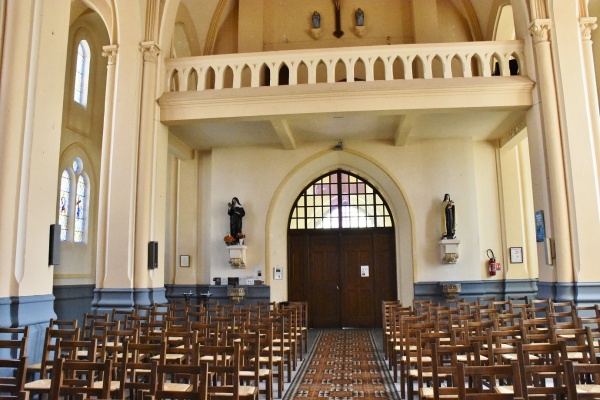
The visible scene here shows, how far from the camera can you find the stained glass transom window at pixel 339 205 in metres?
13.2

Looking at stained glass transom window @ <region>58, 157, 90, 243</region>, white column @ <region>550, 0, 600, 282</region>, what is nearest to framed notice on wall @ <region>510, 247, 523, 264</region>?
white column @ <region>550, 0, 600, 282</region>

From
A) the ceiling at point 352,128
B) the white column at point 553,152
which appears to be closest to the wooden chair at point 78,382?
the ceiling at point 352,128

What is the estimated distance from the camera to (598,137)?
851 centimetres

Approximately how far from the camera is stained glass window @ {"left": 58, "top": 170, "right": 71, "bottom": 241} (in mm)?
11266

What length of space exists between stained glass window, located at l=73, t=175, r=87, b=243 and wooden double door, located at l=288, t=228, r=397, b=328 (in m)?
5.01

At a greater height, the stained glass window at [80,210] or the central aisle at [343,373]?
the stained glass window at [80,210]

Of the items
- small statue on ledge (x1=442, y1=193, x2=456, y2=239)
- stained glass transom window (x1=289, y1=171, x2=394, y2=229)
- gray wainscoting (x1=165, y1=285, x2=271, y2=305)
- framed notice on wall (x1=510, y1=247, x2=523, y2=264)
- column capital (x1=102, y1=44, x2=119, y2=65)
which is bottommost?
gray wainscoting (x1=165, y1=285, x2=271, y2=305)

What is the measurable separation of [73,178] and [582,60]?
34.6ft

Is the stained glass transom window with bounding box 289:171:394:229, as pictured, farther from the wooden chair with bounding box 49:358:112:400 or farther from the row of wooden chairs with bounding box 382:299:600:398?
the wooden chair with bounding box 49:358:112:400

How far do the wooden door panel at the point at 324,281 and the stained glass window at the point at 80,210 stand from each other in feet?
18.2

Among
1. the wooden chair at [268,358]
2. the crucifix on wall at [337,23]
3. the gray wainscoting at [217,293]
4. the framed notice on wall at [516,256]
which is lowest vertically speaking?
the wooden chair at [268,358]

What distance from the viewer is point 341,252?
13.1 metres

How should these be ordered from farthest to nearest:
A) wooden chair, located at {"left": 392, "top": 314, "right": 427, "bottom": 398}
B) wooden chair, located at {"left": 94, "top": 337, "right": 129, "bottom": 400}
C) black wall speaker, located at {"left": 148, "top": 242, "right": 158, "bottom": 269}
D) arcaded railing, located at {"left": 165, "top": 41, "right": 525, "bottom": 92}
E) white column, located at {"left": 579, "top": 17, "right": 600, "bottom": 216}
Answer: arcaded railing, located at {"left": 165, "top": 41, "right": 525, "bottom": 92}
black wall speaker, located at {"left": 148, "top": 242, "right": 158, "bottom": 269}
white column, located at {"left": 579, "top": 17, "right": 600, "bottom": 216}
wooden chair, located at {"left": 392, "top": 314, "right": 427, "bottom": 398}
wooden chair, located at {"left": 94, "top": 337, "right": 129, "bottom": 400}

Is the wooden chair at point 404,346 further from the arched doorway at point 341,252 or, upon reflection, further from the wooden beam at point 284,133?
the arched doorway at point 341,252
